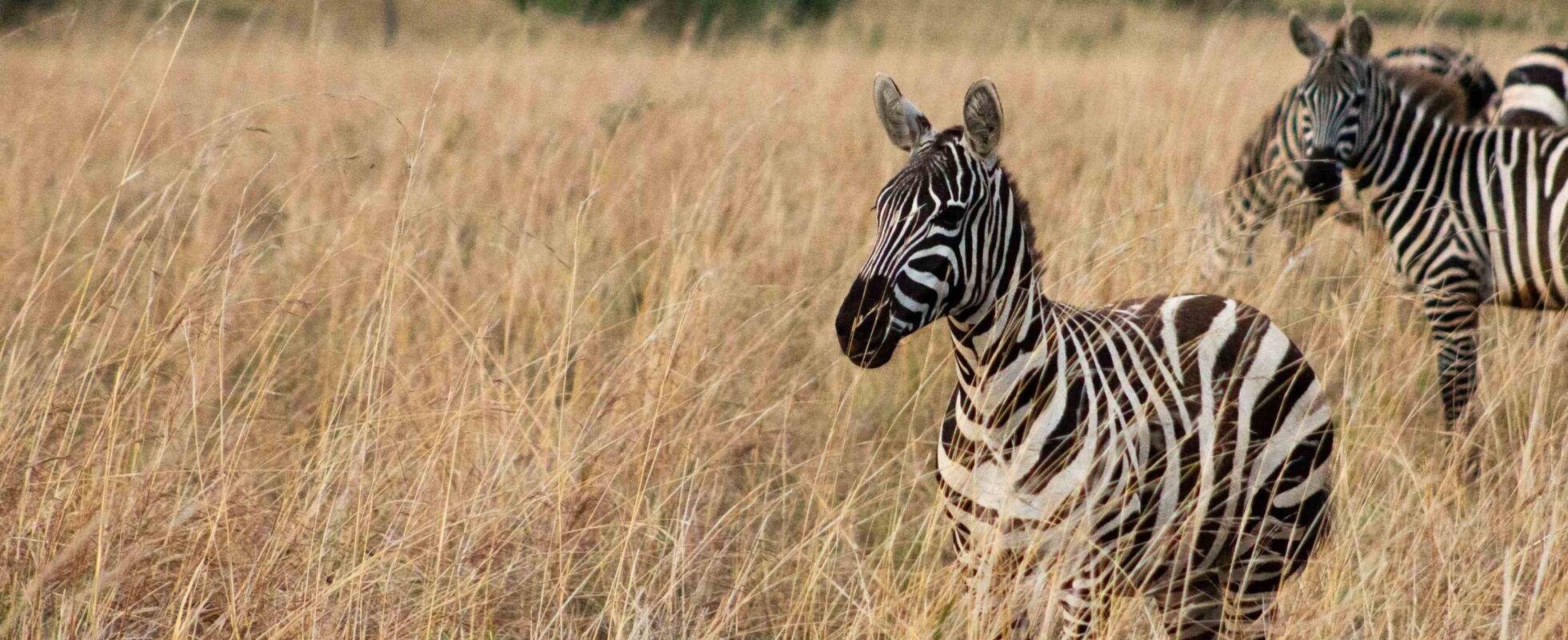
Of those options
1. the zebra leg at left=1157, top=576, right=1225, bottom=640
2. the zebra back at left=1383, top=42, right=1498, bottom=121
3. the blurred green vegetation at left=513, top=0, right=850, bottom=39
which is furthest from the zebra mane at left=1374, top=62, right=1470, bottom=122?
the blurred green vegetation at left=513, top=0, right=850, bottom=39

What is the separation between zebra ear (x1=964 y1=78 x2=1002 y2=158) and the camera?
2.25 m

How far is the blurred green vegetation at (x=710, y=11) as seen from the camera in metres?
19.8

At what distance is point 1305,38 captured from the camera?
4902 millimetres

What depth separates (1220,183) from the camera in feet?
20.0

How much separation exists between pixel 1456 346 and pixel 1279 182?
4.76 feet

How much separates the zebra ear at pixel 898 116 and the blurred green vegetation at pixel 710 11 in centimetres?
1687

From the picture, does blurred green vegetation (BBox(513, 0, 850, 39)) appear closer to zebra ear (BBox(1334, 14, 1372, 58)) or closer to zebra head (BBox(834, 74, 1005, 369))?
zebra ear (BBox(1334, 14, 1372, 58))

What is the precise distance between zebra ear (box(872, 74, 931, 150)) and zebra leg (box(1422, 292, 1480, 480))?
2492mm

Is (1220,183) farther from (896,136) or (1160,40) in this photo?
(1160,40)

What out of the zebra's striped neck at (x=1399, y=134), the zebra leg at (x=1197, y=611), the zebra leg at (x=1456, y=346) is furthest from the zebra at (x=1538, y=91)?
the zebra leg at (x=1197, y=611)

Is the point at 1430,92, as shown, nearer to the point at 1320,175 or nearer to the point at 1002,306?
the point at 1320,175

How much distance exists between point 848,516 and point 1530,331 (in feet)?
9.33

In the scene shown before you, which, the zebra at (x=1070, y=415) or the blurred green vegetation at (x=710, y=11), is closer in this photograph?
the zebra at (x=1070, y=415)

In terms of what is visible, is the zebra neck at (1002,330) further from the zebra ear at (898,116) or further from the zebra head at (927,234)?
the zebra ear at (898,116)
